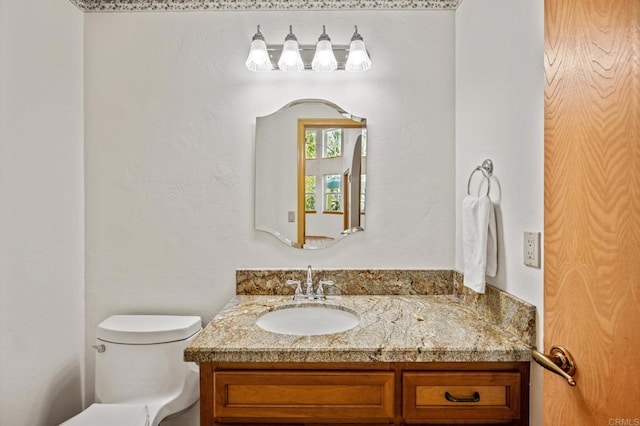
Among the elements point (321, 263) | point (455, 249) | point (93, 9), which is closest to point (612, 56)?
point (455, 249)

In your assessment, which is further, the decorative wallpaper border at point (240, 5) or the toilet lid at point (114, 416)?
the decorative wallpaper border at point (240, 5)

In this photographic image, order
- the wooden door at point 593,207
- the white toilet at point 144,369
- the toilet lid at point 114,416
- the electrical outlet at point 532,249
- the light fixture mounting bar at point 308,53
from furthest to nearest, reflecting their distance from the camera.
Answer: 1. the light fixture mounting bar at point 308,53
2. the white toilet at point 144,369
3. the toilet lid at point 114,416
4. the electrical outlet at point 532,249
5. the wooden door at point 593,207

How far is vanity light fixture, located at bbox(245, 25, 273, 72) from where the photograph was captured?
5.52 ft

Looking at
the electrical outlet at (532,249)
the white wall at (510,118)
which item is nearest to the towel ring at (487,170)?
the white wall at (510,118)

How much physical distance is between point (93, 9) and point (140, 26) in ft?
0.76

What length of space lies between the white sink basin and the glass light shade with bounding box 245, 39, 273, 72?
3.61ft

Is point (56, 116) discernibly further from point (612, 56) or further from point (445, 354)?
point (612, 56)

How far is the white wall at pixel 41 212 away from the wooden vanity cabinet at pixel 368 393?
0.85 m

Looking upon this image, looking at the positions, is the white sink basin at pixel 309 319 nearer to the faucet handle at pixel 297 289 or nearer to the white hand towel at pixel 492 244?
the faucet handle at pixel 297 289

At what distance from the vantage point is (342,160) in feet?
6.02

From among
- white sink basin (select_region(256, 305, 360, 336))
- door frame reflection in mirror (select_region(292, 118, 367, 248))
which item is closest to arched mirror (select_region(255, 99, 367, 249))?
door frame reflection in mirror (select_region(292, 118, 367, 248))

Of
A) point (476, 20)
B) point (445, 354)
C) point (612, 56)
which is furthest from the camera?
point (476, 20)

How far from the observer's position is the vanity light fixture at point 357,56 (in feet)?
5.54

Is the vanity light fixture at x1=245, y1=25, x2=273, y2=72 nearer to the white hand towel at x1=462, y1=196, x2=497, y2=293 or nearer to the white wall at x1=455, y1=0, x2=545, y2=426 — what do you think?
the white wall at x1=455, y1=0, x2=545, y2=426
